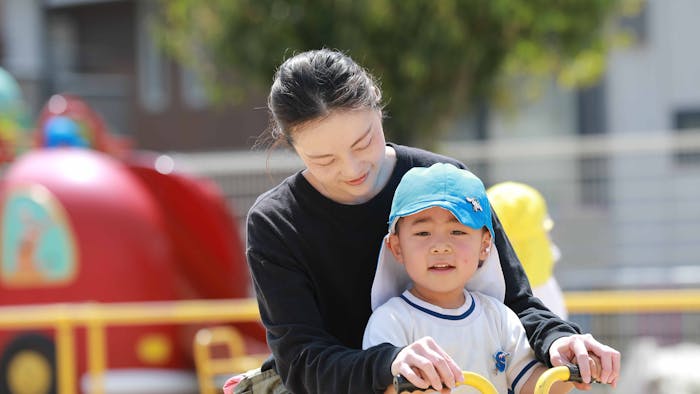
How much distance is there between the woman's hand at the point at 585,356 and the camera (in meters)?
2.50

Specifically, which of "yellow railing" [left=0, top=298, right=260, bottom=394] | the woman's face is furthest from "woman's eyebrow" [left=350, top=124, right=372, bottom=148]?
"yellow railing" [left=0, top=298, right=260, bottom=394]

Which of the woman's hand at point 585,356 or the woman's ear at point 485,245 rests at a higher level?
the woman's ear at point 485,245

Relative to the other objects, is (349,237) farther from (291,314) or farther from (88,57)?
(88,57)

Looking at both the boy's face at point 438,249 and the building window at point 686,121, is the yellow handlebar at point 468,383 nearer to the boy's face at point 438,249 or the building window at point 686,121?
the boy's face at point 438,249

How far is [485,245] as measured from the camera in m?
2.79

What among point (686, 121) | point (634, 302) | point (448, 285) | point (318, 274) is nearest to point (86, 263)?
point (634, 302)

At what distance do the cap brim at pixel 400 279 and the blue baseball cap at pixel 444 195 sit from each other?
0.10 meters

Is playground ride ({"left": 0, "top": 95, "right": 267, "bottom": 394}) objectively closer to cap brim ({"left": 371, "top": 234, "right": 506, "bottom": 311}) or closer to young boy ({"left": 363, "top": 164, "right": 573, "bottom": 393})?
cap brim ({"left": 371, "top": 234, "right": 506, "bottom": 311})

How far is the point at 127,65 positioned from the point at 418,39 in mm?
8668

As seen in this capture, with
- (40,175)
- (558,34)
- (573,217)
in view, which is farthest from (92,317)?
(558,34)

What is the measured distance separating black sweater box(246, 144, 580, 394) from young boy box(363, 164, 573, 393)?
3.2 inches

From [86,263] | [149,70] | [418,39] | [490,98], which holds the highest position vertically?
[149,70]

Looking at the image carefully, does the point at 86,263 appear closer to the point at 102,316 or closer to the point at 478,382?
the point at 102,316

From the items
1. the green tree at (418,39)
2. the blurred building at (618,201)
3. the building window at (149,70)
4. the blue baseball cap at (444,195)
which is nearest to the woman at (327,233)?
the blue baseball cap at (444,195)
